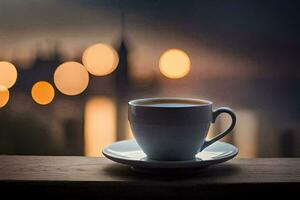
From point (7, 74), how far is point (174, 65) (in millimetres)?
338

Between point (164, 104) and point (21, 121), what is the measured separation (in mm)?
340

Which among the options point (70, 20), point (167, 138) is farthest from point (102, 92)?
point (167, 138)

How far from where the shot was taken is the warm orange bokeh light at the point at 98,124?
0.91 metres

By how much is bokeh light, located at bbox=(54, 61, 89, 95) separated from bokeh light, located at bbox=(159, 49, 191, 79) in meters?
0.15

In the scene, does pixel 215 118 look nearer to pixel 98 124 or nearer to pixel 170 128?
pixel 170 128

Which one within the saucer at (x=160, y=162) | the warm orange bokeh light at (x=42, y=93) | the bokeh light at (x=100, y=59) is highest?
the bokeh light at (x=100, y=59)

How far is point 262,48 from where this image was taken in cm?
90

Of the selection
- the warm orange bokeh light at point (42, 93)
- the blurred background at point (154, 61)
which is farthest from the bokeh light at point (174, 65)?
the warm orange bokeh light at point (42, 93)

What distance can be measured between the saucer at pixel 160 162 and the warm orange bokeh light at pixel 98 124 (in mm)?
130

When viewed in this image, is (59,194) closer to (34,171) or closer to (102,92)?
(34,171)

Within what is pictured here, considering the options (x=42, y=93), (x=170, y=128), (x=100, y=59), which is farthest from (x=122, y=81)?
(x=170, y=128)

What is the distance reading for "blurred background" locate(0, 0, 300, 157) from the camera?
0.90m

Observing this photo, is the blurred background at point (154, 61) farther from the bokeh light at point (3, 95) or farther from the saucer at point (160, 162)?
the saucer at point (160, 162)

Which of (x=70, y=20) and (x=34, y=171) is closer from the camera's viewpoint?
(x=34, y=171)
